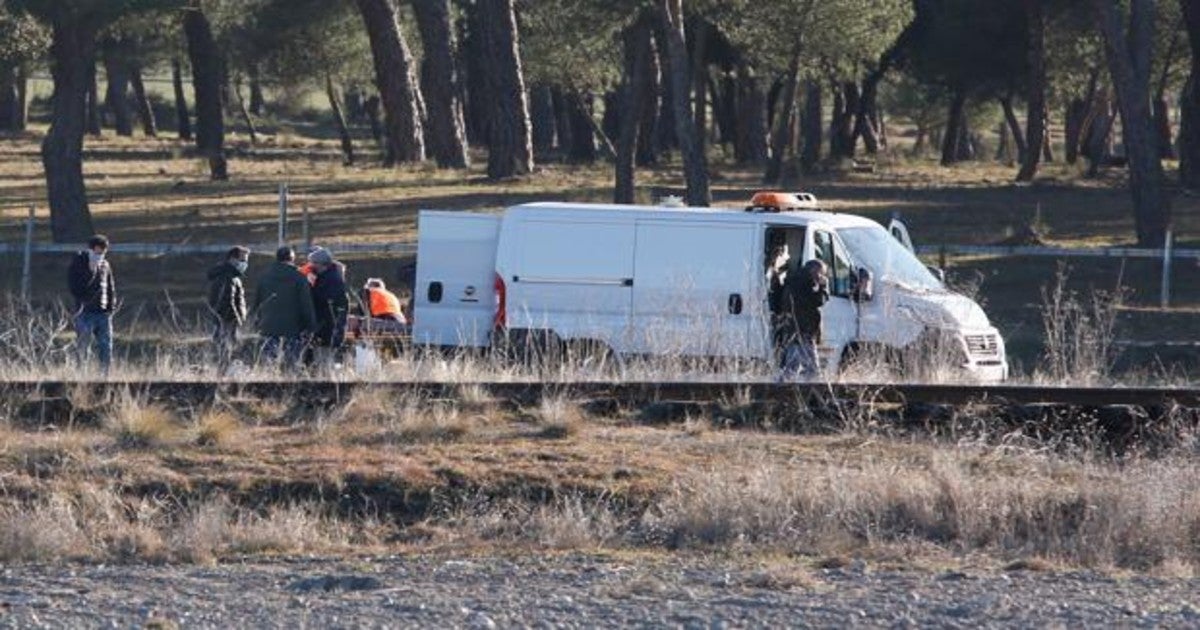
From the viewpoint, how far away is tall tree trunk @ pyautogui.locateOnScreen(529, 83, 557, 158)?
63906 millimetres

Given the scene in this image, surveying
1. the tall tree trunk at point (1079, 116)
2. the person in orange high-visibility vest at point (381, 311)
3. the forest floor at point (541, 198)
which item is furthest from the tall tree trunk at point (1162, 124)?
the person in orange high-visibility vest at point (381, 311)

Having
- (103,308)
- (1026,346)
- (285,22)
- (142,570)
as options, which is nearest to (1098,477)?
(142,570)

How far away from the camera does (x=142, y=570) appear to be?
11.5 m

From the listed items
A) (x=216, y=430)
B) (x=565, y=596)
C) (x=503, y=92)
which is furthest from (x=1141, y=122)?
(x=565, y=596)

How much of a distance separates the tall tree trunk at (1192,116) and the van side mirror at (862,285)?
85.9 feet

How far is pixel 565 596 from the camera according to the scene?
10406 millimetres

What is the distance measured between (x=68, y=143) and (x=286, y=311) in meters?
17.0

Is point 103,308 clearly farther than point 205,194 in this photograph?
No

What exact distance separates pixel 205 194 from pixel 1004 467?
2862 centimetres

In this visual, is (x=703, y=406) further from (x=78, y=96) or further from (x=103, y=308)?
(x=78, y=96)

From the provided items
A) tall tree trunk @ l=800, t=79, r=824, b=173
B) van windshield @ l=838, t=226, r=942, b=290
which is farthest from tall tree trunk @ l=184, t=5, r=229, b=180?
van windshield @ l=838, t=226, r=942, b=290

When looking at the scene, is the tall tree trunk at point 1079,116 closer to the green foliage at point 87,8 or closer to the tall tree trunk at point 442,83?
the tall tree trunk at point 442,83

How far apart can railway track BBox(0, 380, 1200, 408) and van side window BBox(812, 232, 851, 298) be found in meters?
3.41

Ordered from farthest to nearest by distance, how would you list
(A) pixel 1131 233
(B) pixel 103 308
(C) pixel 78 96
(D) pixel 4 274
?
(A) pixel 1131 233
(C) pixel 78 96
(D) pixel 4 274
(B) pixel 103 308
